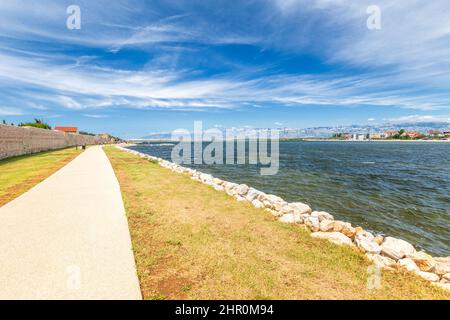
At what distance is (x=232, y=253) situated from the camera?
190 inches

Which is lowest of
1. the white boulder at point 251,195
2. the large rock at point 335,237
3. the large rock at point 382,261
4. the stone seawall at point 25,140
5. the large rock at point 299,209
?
the large rock at point 382,261

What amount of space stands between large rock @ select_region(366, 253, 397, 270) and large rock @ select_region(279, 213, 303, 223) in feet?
6.88

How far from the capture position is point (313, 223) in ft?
20.4

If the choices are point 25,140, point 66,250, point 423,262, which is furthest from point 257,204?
point 25,140

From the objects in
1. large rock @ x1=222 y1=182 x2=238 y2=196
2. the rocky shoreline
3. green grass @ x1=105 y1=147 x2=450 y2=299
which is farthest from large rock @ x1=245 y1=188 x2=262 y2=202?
green grass @ x1=105 y1=147 x2=450 y2=299

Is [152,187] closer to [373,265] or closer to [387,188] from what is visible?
[373,265]

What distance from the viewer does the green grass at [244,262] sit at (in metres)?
3.64

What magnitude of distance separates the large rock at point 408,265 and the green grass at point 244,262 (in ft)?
0.74

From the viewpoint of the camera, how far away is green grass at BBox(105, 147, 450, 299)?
3636 millimetres

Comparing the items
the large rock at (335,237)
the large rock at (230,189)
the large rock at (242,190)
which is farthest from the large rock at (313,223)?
the large rock at (230,189)

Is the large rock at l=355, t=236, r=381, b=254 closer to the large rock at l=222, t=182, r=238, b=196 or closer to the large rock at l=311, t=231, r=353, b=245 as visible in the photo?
the large rock at l=311, t=231, r=353, b=245

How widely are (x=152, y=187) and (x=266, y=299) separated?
28.4ft

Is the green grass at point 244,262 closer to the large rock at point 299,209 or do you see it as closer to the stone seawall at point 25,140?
the large rock at point 299,209
